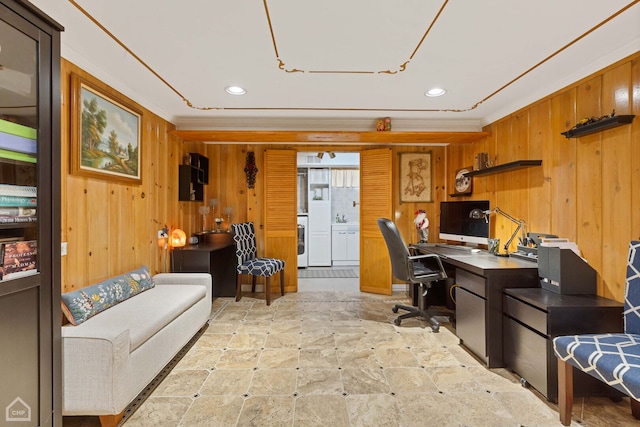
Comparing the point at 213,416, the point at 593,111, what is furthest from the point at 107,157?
the point at 593,111

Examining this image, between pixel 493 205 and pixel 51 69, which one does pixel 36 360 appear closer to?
pixel 51 69

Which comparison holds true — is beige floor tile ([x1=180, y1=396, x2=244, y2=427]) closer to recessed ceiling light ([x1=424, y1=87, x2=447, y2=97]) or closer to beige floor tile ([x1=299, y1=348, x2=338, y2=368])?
beige floor tile ([x1=299, y1=348, x2=338, y2=368])

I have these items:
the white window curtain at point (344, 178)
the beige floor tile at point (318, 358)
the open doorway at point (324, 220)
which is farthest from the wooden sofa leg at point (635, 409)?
the white window curtain at point (344, 178)

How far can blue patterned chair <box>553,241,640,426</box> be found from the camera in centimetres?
140

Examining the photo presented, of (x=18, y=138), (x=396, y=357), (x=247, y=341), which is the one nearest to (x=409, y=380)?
(x=396, y=357)

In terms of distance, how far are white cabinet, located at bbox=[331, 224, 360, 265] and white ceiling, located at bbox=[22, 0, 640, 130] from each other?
354cm

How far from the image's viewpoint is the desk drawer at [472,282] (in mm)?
2382

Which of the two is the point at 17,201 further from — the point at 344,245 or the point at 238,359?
the point at 344,245

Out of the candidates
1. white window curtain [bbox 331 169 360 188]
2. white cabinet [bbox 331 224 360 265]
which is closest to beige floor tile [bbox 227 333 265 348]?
white cabinet [bbox 331 224 360 265]

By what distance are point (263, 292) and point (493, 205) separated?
3.35 m

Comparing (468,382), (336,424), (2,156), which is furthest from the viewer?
(468,382)

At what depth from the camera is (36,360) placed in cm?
144

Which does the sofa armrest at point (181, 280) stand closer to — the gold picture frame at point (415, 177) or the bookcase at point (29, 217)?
the bookcase at point (29, 217)

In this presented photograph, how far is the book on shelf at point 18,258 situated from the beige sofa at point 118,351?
46 cm
